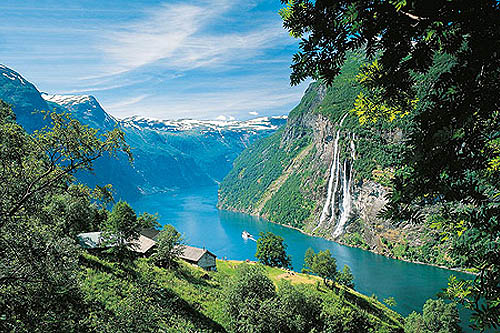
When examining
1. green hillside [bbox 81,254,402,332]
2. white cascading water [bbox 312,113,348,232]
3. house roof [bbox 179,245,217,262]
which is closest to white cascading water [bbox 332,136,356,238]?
white cascading water [bbox 312,113,348,232]

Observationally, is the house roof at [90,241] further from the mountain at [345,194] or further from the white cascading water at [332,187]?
the white cascading water at [332,187]

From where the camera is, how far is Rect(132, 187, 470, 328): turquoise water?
2522 inches

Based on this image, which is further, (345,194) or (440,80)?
(345,194)

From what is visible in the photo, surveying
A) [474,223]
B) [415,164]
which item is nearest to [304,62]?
[415,164]

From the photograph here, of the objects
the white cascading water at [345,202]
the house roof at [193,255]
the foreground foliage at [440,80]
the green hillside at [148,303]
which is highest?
the white cascading water at [345,202]

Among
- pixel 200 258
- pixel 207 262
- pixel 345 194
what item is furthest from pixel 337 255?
pixel 200 258

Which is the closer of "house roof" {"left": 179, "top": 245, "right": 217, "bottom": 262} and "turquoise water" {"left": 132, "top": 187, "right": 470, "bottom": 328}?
"house roof" {"left": 179, "top": 245, "right": 217, "bottom": 262}

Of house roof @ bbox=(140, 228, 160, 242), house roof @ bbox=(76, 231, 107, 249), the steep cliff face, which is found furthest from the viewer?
the steep cliff face

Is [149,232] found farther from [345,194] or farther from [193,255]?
[345,194]

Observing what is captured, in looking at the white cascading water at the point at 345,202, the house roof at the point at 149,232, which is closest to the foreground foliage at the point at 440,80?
the house roof at the point at 149,232

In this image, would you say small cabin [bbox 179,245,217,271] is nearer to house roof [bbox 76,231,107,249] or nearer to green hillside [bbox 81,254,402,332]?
green hillside [bbox 81,254,402,332]

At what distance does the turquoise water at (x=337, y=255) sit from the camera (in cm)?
6406

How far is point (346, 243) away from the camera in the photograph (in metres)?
109

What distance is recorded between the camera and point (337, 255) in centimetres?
9362
